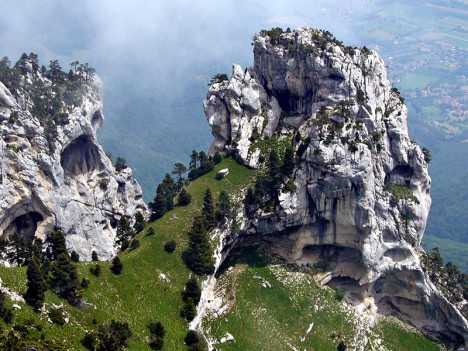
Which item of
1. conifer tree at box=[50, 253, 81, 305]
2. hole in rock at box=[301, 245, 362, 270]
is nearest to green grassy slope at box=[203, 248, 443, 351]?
hole in rock at box=[301, 245, 362, 270]

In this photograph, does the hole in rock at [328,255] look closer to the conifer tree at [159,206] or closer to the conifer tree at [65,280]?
the conifer tree at [159,206]

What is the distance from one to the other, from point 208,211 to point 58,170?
37224 millimetres

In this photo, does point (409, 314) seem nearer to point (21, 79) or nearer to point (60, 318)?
point (60, 318)

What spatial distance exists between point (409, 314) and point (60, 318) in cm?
7665

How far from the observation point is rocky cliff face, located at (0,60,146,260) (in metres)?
124

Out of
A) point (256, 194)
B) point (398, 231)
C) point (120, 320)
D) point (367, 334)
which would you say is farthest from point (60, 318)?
point (398, 231)

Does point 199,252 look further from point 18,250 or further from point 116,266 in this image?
point 18,250

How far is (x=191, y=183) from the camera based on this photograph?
447 ft

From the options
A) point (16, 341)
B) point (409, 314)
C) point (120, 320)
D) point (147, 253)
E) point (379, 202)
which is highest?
point (379, 202)

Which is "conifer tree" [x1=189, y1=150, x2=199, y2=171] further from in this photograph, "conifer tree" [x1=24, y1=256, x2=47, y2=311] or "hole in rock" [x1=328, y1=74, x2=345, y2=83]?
"conifer tree" [x1=24, y1=256, x2=47, y2=311]

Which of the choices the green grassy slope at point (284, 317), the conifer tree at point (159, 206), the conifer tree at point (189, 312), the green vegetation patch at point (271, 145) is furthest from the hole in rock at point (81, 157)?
the conifer tree at point (189, 312)

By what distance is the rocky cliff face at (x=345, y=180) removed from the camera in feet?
400

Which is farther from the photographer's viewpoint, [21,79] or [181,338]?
[21,79]

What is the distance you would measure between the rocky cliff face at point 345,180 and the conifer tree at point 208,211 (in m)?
5.51
